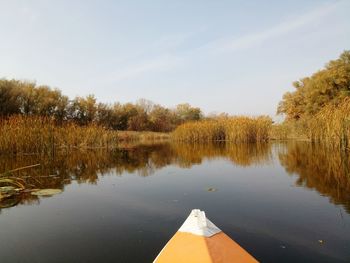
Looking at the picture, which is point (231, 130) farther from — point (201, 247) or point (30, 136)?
point (201, 247)

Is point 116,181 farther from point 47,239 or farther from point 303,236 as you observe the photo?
point 303,236

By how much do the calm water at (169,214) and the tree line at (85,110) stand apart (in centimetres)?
1372

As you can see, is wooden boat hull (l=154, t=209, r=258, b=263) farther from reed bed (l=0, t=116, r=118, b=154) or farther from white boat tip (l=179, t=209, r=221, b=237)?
reed bed (l=0, t=116, r=118, b=154)

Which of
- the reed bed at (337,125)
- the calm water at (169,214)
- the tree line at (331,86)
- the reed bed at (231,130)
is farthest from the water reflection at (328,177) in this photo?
the tree line at (331,86)

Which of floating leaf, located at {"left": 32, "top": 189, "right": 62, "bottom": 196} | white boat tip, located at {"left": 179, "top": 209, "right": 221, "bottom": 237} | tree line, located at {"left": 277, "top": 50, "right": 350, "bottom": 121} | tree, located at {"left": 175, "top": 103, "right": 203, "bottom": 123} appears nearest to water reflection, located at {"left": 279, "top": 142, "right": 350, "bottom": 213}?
white boat tip, located at {"left": 179, "top": 209, "right": 221, "bottom": 237}

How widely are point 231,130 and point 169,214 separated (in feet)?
53.7

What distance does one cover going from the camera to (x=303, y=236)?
3113mm

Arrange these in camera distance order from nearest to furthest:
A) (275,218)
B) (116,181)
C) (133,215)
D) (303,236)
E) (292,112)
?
1. (303,236)
2. (275,218)
3. (133,215)
4. (116,181)
5. (292,112)

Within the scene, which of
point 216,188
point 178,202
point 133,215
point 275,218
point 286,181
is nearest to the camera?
point 275,218

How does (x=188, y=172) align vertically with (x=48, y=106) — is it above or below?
below

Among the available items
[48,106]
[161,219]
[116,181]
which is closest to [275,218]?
[161,219]

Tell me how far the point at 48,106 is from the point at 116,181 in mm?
21598

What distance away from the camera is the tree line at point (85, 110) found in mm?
23328

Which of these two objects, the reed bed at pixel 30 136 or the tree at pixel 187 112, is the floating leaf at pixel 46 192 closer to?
the reed bed at pixel 30 136
